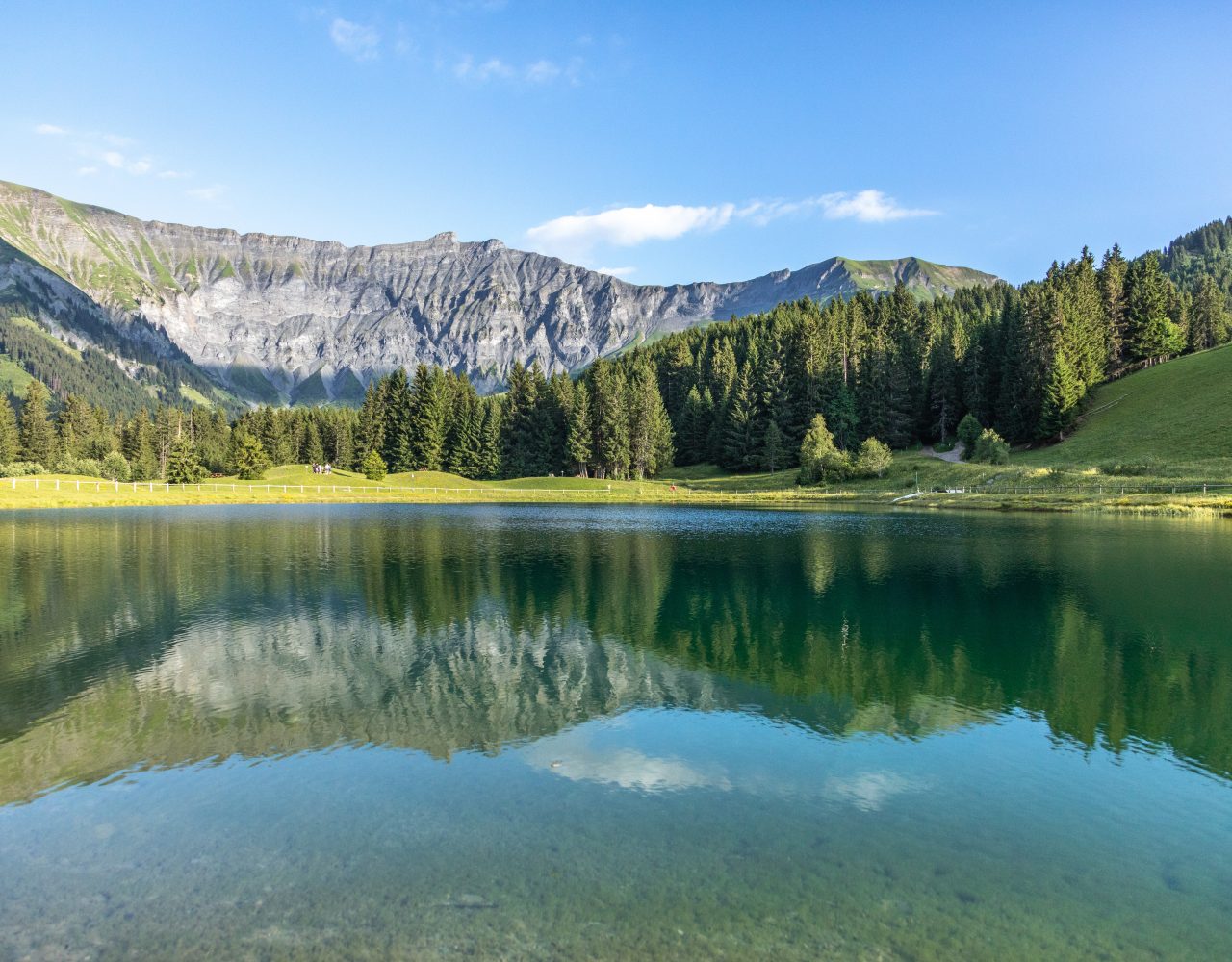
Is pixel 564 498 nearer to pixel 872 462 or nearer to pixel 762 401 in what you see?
pixel 872 462

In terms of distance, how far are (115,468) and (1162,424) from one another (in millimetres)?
164985

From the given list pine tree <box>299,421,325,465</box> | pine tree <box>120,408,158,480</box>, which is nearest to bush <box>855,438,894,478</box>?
pine tree <box>299,421,325,465</box>

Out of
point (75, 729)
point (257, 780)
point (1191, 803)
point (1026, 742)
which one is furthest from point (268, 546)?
point (1191, 803)

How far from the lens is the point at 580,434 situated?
131 metres

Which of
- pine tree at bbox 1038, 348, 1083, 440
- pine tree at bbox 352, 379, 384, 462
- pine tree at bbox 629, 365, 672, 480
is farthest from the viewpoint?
pine tree at bbox 352, 379, 384, 462

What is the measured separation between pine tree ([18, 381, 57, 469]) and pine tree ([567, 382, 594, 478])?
97.7m

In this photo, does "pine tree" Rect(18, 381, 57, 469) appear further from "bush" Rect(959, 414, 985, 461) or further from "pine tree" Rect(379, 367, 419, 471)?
"bush" Rect(959, 414, 985, 461)

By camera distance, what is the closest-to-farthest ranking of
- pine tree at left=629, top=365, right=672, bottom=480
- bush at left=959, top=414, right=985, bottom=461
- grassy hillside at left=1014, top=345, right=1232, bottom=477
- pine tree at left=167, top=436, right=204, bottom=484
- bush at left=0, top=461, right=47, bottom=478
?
grassy hillside at left=1014, top=345, right=1232, bottom=477, bush at left=0, top=461, right=47, bottom=478, bush at left=959, top=414, right=985, bottom=461, pine tree at left=167, top=436, right=204, bottom=484, pine tree at left=629, top=365, right=672, bottom=480

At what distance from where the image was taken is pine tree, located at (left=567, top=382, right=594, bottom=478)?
13000cm

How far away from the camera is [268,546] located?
42250mm

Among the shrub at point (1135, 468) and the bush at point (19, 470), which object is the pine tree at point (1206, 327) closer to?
the shrub at point (1135, 468)

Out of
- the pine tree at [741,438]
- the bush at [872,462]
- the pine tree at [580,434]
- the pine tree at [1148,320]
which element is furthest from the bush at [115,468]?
the pine tree at [1148,320]

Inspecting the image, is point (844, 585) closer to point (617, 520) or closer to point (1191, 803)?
point (1191, 803)

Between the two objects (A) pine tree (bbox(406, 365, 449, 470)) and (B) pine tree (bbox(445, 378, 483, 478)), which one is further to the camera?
(B) pine tree (bbox(445, 378, 483, 478))
